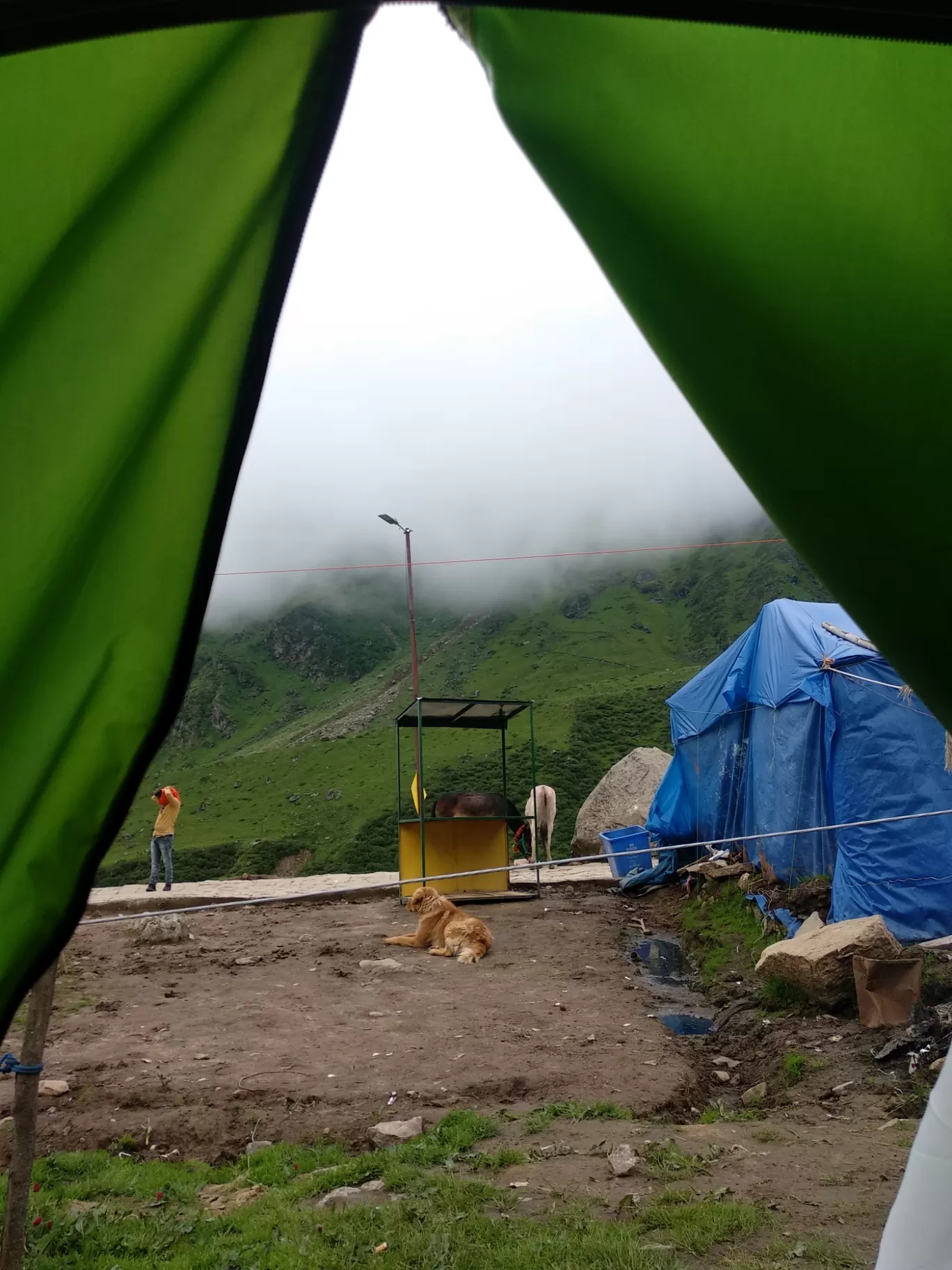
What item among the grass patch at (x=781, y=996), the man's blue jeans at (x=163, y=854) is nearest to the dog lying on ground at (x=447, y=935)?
the grass patch at (x=781, y=996)

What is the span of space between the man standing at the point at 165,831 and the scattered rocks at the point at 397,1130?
411 inches

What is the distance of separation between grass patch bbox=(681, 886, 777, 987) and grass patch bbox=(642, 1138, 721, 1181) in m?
4.68

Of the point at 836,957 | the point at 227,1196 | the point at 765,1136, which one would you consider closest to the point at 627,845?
the point at 836,957

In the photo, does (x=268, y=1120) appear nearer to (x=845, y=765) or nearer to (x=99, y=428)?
(x=99, y=428)

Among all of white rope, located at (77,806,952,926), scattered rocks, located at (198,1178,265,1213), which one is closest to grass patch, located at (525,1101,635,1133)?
white rope, located at (77,806,952,926)

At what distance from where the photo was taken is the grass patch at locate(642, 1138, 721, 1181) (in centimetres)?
405

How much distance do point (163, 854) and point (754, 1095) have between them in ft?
41.0

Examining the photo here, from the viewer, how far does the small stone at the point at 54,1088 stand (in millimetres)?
5539

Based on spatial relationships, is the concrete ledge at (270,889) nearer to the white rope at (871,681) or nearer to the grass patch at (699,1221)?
the white rope at (871,681)

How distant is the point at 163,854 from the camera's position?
15.6 m

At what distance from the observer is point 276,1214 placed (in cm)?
381

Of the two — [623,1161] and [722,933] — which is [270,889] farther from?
[623,1161]

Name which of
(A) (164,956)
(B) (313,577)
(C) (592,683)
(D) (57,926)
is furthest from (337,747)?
(B) (313,577)

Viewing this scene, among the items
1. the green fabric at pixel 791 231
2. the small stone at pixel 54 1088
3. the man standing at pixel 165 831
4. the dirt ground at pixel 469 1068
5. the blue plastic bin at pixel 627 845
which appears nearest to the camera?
the green fabric at pixel 791 231
